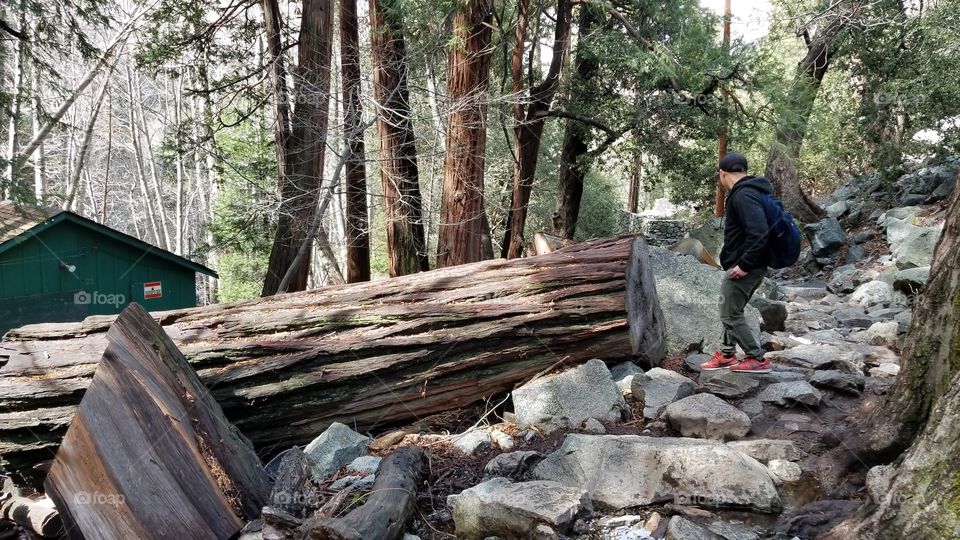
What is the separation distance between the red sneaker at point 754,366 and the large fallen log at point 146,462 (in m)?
3.35

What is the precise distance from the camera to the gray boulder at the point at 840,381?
4.04 metres

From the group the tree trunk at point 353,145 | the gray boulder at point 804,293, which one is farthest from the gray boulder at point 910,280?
the tree trunk at point 353,145

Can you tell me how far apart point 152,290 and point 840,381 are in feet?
34.2

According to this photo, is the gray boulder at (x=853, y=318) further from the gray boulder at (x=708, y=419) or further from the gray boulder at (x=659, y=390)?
the gray boulder at (x=708, y=419)

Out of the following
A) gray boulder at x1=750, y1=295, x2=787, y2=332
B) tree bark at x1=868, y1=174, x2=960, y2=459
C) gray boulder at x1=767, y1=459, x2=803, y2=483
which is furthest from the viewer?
gray boulder at x1=750, y1=295, x2=787, y2=332

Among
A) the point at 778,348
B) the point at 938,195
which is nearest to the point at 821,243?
the point at 938,195

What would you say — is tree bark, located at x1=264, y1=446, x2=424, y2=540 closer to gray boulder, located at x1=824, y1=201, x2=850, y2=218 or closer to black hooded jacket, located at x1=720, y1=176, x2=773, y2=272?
black hooded jacket, located at x1=720, y1=176, x2=773, y2=272

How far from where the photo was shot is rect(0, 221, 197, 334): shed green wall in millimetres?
9109

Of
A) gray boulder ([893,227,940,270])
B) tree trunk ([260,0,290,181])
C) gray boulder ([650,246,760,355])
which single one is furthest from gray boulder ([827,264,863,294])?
tree trunk ([260,0,290,181])

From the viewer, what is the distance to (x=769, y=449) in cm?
333

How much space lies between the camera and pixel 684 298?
237 inches

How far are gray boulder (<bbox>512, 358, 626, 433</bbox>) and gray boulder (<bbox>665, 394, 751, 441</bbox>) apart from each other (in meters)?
0.46

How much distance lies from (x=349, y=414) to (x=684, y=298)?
3451 mm

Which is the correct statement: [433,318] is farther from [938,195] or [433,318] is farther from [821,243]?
[938,195]
